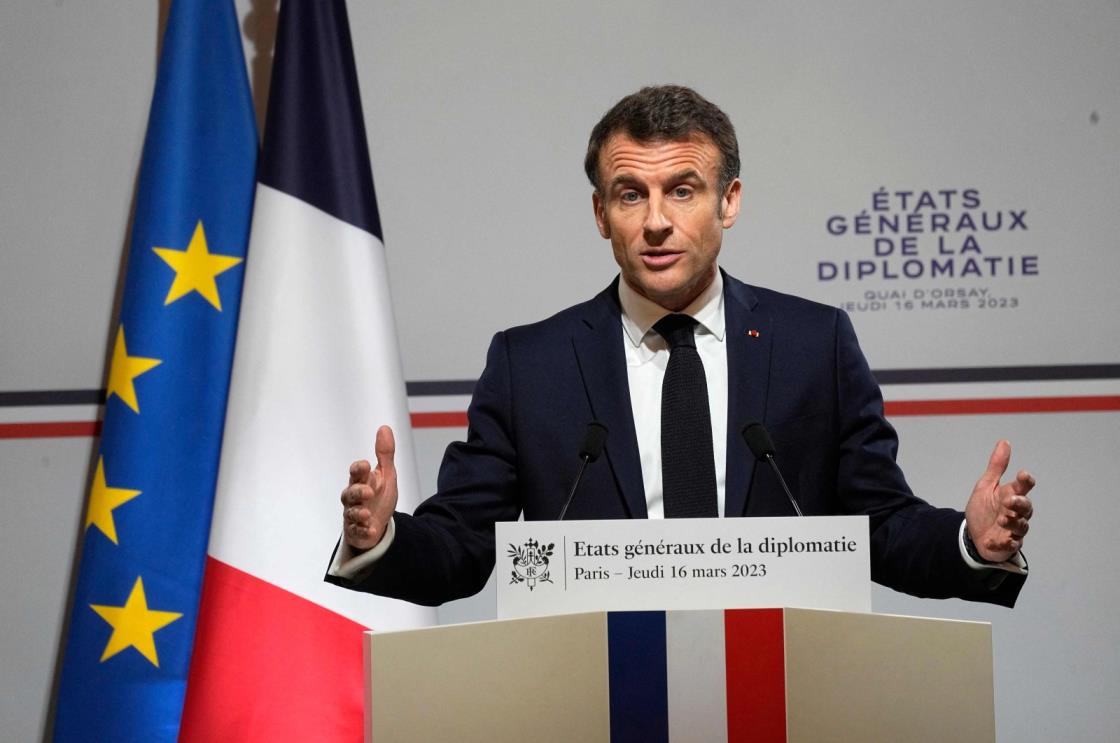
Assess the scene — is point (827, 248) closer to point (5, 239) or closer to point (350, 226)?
point (350, 226)

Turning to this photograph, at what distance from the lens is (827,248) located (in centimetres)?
322

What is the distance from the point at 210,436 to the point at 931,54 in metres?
2.42

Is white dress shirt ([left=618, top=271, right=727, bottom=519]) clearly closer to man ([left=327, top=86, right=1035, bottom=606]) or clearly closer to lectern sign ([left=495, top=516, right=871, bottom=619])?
man ([left=327, top=86, right=1035, bottom=606])

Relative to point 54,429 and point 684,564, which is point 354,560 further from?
point 54,429

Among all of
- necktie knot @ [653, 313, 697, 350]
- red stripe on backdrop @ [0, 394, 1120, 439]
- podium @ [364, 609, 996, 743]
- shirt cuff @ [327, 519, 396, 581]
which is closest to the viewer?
podium @ [364, 609, 996, 743]

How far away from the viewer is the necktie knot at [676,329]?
194 cm

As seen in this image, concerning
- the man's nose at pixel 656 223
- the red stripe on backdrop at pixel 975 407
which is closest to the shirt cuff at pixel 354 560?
the man's nose at pixel 656 223

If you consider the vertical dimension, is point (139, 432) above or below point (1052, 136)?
below

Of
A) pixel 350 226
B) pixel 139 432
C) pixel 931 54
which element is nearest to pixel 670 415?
pixel 350 226

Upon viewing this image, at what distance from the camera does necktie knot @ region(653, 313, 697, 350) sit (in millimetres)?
1940

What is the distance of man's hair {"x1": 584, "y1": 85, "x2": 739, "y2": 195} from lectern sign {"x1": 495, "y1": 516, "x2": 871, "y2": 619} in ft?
2.55

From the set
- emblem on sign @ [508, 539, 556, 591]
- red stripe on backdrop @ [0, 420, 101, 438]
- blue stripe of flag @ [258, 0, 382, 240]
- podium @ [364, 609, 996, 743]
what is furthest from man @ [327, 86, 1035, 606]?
red stripe on backdrop @ [0, 420, 101, 438]

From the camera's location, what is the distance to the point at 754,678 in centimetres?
130

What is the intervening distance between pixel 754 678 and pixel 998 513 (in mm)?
422
